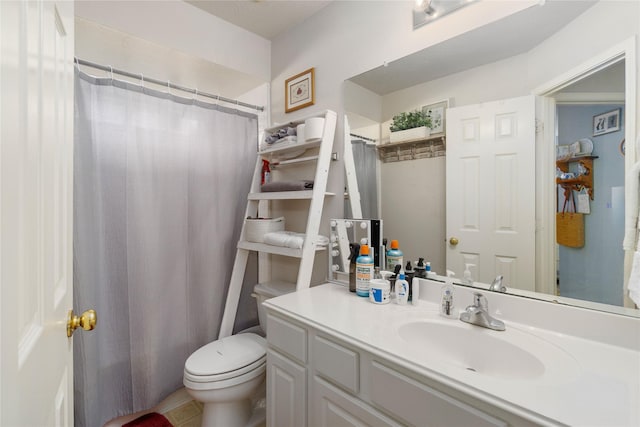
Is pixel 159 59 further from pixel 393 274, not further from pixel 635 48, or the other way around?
pixel 635 48

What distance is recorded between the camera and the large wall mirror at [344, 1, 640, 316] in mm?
907

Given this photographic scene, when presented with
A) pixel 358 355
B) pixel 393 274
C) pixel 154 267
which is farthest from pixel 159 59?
pixel 358 355

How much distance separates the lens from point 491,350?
946 millimetres

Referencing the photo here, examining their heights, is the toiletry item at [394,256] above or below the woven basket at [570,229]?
below

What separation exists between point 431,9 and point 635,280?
1250 millimetres

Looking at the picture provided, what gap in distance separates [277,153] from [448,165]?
1.12 metres

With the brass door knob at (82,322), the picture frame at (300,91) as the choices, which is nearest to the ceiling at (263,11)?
the picture frame at (300,91)

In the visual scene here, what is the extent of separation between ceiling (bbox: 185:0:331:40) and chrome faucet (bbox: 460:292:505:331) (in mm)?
1764

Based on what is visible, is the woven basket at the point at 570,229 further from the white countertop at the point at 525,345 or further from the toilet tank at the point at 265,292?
the toilet tank at the point at 265,292

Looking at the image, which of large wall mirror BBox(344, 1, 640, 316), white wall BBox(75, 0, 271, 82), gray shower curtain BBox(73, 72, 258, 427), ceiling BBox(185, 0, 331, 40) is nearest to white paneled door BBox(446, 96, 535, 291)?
large wall mirror BBox(344, 1, 640, 316)

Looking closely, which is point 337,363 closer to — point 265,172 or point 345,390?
point 345,390

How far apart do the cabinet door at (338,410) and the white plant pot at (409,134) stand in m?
1.08

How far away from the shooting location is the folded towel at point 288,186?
1621 millimetres

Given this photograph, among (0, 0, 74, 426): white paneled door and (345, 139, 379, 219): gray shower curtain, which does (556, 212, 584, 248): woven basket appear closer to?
(345, 139, 379, 219): gray shower curtain
